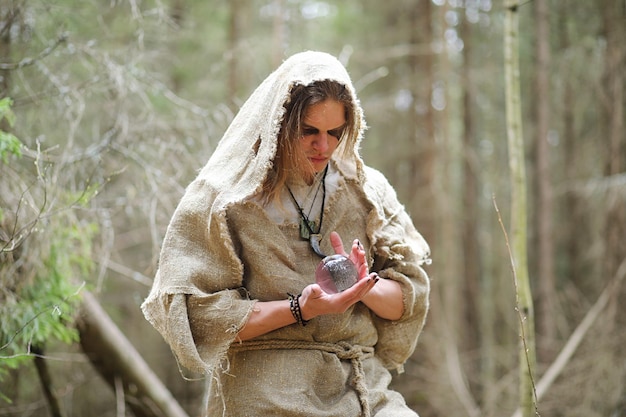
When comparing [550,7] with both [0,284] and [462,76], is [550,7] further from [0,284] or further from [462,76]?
[0,284]

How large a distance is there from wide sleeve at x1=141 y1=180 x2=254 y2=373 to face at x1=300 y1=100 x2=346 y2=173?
1.29 ft

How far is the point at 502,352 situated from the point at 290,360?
10.6m

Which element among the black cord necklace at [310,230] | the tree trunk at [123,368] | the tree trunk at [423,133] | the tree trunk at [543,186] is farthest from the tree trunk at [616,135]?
the black cord necklace at [310,230]

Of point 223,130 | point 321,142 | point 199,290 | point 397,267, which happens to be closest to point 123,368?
point 223,130

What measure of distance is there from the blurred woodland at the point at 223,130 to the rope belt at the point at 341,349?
2.62ft

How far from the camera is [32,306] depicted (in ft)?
11.9

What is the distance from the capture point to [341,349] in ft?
8.23

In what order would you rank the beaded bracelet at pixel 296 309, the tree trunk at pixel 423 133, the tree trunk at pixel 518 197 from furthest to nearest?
the tree trunk at pixel 423 133, the tree trunk at pixel 518 197, the beaded bracelet at pixel 296 309

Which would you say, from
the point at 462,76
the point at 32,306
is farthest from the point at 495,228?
the point at 32,306

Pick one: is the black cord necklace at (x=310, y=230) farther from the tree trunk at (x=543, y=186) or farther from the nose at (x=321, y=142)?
the tree trunk at (x=543, y=186)

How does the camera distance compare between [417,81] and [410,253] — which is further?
[417,81]

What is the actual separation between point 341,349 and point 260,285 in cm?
39

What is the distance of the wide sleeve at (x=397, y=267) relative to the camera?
8.61ft

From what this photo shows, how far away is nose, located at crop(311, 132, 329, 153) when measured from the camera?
7.95 feet
